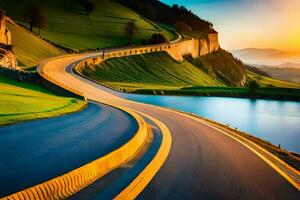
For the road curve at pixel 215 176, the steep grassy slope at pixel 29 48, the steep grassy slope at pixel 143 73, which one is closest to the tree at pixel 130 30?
the steep grassy slope at pixel 143 73

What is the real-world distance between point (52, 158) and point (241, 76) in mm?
170377

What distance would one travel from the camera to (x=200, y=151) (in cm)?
1216

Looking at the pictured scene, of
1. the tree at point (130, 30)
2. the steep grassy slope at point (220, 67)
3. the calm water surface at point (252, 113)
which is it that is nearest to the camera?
the calm water surface at point (252, 113)

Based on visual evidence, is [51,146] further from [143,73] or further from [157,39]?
[157,39]

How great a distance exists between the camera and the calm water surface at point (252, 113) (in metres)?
35.4

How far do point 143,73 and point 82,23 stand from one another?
1937 inches

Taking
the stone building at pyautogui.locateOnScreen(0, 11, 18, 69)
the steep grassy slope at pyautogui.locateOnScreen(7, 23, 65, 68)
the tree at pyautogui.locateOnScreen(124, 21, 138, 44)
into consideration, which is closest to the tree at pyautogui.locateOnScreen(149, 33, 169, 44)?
the tree at pyautogui.locateOnScreen(124, 21, 138, 44)

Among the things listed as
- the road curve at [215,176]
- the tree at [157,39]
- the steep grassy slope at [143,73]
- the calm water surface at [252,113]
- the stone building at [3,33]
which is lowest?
the calm water surface at [252,113]

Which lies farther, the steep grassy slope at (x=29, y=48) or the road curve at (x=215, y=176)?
the steep grassy slope at (x=29, y=48)

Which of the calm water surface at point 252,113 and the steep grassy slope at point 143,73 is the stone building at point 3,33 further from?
the steep grassy slope at point 143,73

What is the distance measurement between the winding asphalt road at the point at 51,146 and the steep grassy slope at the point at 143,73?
50.4 metres

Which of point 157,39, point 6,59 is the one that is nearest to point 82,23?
point 157,39

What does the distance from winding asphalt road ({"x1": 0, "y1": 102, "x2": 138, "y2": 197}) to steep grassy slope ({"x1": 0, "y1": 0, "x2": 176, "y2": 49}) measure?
8388cm

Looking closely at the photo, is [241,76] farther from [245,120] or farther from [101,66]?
[245,120]
